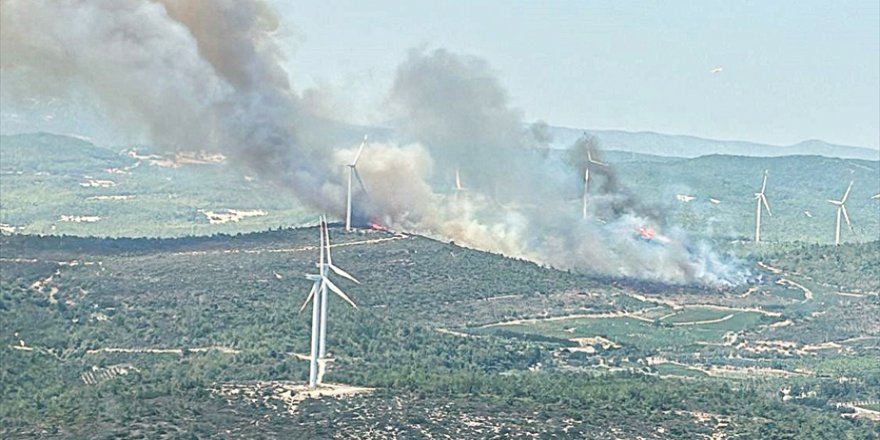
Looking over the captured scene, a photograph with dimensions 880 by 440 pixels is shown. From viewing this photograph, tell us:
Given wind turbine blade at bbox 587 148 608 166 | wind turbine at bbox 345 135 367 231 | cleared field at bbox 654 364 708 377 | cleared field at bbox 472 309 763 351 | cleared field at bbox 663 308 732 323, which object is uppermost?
wind turbine blade at bbox 587 148 608 166

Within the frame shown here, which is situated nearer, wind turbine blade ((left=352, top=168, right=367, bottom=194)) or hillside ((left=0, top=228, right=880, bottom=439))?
hillside ((left=0, top=228, right=880, bottom=439))

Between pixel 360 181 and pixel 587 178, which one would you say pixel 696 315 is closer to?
pixel 360 181

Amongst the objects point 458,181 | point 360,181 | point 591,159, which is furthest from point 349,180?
point 591,159

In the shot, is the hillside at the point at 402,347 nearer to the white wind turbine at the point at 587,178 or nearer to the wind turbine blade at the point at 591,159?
the white wind turbine at the point at 587,178

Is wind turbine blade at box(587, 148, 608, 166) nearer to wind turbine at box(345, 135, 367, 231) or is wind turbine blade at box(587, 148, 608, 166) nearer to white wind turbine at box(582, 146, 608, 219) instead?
white wind turbine at box(582, 146, 608, 219)

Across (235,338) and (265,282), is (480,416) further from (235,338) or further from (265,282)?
(265,282)

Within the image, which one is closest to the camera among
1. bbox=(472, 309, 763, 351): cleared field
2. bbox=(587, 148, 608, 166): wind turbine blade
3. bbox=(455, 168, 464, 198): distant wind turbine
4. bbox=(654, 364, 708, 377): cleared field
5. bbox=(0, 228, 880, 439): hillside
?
bbox=(0, 228, 880, 439): hillside

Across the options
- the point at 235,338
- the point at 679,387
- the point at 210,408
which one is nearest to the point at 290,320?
the point at 235,338

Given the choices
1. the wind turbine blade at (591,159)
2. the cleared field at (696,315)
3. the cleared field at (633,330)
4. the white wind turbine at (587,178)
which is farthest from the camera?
the wind turbine blade at (591,159)

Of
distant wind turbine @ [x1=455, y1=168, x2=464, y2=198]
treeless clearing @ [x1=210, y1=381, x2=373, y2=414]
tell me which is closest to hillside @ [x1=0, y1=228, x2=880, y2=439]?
treeless clearing @ [x1=210, y1=381, x2=373, y2=414]

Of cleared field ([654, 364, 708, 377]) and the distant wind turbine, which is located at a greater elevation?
the distant wind turbine

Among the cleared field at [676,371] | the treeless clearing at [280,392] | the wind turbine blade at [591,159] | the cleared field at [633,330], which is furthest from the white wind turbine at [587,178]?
the treeless clearing at [280,392]
